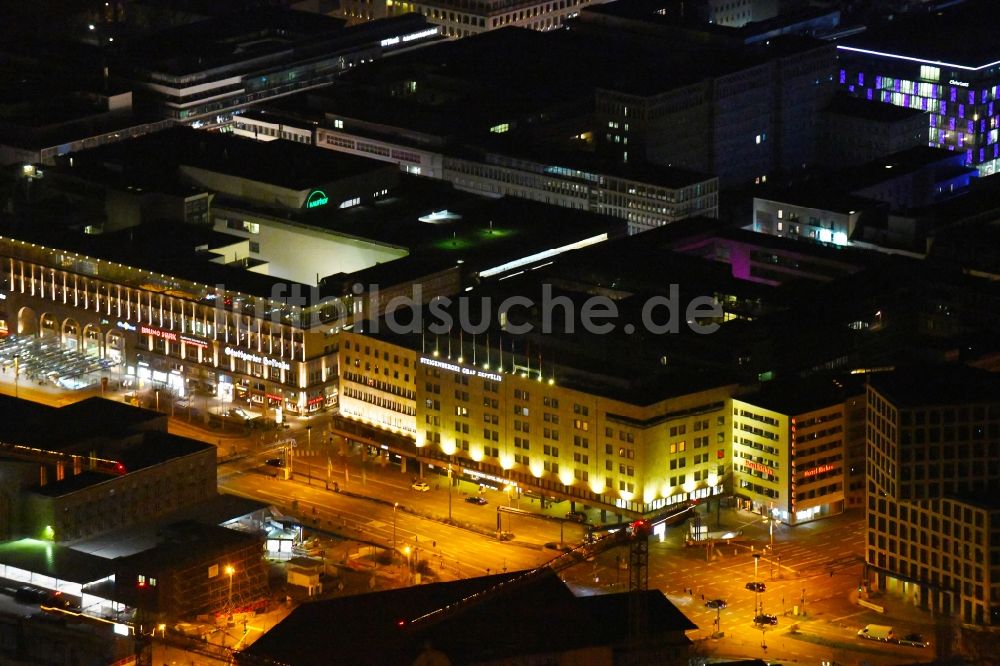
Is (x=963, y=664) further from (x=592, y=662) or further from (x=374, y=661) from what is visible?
(x=374, y=661)

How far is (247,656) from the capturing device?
199250mm

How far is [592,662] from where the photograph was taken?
7840 inches

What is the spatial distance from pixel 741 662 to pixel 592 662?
10931mm

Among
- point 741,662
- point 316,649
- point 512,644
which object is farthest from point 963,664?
point 316,649

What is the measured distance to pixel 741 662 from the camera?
7835 inches

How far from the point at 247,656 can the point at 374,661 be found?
10.0 metres

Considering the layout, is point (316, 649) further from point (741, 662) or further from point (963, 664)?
point (963, 664)

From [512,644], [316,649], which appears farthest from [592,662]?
[316,649]

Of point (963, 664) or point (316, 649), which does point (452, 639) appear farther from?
point (963, 664)

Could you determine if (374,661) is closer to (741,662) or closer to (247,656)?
(247,656)

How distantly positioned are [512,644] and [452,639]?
449 cm

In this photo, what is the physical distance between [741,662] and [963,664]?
16438mm

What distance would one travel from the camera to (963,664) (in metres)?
200

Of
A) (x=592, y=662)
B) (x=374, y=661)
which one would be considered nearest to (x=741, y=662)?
(x=592, y=662)
